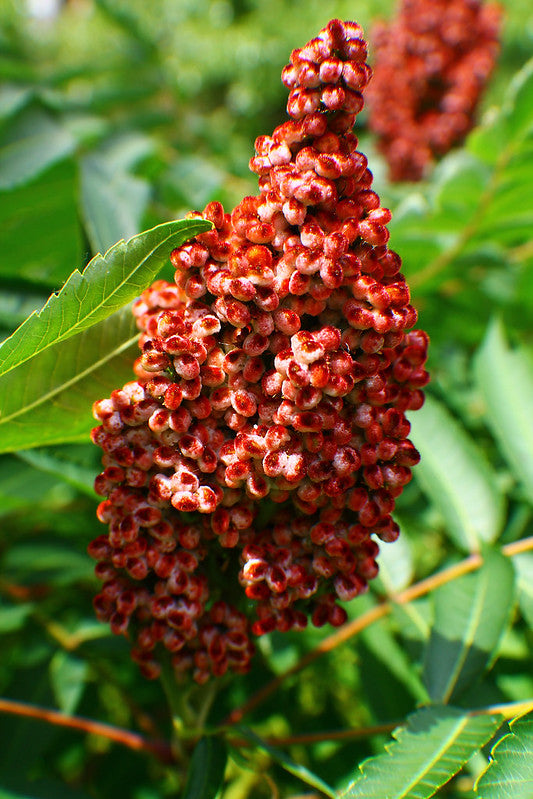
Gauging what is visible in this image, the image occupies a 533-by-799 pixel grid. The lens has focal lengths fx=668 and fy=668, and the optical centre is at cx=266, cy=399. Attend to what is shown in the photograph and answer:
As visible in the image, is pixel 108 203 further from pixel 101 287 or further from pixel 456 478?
pixel 456 478

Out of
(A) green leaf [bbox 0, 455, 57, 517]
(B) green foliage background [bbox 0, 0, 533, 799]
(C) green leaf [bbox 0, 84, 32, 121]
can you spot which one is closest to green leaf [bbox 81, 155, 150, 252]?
(B) green foliage background [bbox 0, 0, 533, 799]

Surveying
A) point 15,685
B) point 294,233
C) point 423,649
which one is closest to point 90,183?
point 294,233

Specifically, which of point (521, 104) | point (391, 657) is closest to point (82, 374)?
Result: point (391, 657)

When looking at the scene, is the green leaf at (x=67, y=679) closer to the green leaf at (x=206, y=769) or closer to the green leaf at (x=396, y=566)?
the green leaf at (x=206, y=769)

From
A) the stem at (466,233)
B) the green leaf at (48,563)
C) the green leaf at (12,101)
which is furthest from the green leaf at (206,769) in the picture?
the green leaf at (12,101)

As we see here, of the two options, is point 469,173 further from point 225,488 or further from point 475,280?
point 225,488
